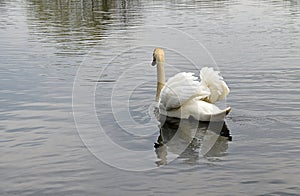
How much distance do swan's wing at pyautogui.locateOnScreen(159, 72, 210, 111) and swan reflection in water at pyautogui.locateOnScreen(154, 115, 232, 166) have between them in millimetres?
505

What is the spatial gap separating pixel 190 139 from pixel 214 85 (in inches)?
69.3

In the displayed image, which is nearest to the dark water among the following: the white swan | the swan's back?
the white swan

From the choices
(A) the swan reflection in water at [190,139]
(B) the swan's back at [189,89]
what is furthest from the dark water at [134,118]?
(B) the swan's back at [189,89]

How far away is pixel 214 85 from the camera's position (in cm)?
1395

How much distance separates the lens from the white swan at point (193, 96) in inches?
528

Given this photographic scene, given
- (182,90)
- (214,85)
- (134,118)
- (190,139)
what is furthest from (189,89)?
(134,118)

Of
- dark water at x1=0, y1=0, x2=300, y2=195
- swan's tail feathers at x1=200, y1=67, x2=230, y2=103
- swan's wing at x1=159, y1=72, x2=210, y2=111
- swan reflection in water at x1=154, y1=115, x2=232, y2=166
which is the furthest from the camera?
swan's tail feathers at x1=200, y1=67, x2=230, y2=103

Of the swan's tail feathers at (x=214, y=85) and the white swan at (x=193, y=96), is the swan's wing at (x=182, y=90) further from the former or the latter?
the swan's tail feathers at (x=214, y=85)

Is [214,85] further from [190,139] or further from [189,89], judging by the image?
[190,139]

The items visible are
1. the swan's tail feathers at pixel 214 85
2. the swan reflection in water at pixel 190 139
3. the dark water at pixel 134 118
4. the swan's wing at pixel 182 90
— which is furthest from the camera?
the swan's tail feathers at pixel 214 85

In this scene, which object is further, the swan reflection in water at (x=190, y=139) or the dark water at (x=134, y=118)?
the swan reflection in water at (x=190, y=139)

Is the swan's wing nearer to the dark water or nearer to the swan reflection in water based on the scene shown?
the swan reflection in water

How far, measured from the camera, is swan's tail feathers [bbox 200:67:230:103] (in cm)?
1394

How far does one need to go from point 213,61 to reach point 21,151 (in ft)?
40.5
